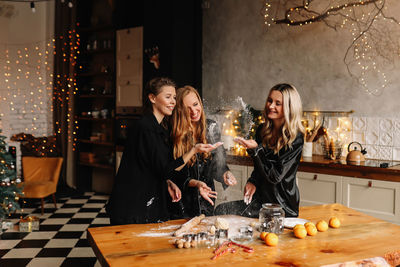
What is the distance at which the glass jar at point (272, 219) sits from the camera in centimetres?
222

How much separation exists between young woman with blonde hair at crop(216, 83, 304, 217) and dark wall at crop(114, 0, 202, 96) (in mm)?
3470

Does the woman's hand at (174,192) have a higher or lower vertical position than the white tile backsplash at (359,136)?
lower

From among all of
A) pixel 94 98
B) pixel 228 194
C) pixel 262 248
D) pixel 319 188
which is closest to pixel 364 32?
pixel 319 188

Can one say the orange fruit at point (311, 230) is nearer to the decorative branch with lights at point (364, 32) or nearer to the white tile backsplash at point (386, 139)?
the white tile backsplash at point (386, 139)

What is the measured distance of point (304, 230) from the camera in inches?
85.0

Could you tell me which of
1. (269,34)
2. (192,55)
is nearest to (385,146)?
(269,34)

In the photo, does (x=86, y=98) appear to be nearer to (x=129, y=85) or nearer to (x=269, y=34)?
(x=129, y=85)

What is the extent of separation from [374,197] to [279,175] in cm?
187

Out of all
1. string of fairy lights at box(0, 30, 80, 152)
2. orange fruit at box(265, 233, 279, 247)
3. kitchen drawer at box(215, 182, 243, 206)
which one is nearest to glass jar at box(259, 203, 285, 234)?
orange fruit at box(265, 233, 279, 247)

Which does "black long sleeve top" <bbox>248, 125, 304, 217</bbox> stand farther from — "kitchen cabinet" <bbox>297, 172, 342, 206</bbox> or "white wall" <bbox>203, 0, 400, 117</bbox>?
"white wall" <bbox>203, 0, 400, 117</bbox>

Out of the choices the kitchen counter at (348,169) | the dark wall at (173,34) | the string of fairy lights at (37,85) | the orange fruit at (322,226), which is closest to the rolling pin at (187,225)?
the orange fruit at (322,226)

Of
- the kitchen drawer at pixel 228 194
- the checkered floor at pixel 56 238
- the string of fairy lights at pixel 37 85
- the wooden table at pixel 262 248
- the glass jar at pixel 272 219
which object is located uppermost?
the string of fairy lights at pixel 37 85

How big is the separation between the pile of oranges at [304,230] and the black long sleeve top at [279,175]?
36cm

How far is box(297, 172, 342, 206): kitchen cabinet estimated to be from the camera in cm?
440
